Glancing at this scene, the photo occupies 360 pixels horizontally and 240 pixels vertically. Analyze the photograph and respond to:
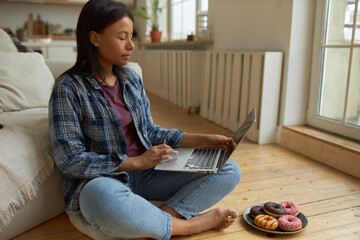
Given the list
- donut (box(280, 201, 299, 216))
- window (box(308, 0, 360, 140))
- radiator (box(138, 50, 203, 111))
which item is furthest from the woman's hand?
radiator (box(138, 50, 203, 111))

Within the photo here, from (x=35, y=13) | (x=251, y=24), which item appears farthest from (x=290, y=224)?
(x=35, y=13)

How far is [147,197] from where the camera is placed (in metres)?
1.20

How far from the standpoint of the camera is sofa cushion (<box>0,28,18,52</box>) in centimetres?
173

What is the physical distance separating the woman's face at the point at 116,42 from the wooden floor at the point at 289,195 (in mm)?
637

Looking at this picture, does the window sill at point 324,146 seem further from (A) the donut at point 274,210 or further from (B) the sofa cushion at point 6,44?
(B) the sofa cushion at point 6,44

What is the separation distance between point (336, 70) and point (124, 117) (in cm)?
141

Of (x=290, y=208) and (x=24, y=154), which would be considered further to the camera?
(x=290, y=208)

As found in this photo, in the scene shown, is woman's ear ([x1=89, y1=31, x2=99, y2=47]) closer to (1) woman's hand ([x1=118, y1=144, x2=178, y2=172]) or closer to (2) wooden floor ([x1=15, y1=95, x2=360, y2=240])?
(1) woman's hand ([x1=118, y1=144, x2=178, y2=172])

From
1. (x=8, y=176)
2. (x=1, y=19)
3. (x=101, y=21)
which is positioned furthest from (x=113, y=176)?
(x=1, y=19)

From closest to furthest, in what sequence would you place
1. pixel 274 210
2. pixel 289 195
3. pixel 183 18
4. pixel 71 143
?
pixel 71 143 → pixel 274 210 → pixel 289 195 → pixel 183 18

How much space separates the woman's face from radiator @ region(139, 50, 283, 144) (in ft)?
4.16

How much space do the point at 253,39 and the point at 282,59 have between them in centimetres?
41

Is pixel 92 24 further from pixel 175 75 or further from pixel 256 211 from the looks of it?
pixel 175 75

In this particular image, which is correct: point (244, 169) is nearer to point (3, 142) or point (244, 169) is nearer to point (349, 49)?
point (349, 49)
